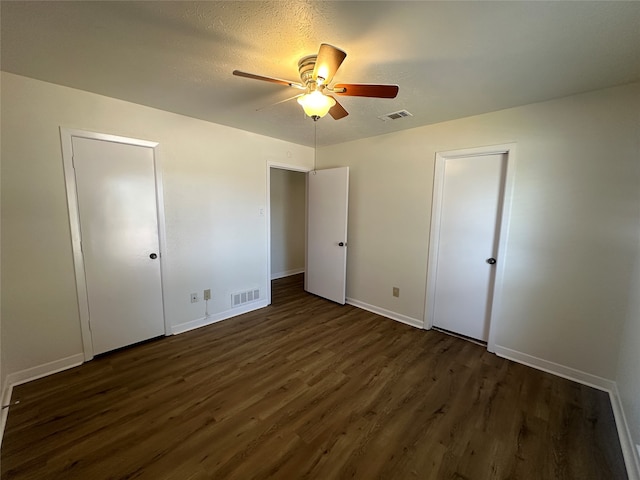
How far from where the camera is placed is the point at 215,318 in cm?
326

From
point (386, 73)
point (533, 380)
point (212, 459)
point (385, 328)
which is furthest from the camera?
point (385, 328)

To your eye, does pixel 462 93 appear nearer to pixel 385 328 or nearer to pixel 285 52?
pixel 285 52

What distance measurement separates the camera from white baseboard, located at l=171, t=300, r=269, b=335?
297 cm

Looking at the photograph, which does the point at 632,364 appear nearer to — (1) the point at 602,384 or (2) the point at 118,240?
(1) the point at 602,384

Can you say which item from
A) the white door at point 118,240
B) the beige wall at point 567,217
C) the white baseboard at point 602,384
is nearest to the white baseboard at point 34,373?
the white door at point 118,240

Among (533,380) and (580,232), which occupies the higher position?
(580,232)

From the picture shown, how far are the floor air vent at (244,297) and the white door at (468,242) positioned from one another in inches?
93.0

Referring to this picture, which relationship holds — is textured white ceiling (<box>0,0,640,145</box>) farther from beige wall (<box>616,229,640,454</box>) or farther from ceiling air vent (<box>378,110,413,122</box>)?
beige wall (<box>616,229,640,454</box>)

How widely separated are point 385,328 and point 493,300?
3.94ft

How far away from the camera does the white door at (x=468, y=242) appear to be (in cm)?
266

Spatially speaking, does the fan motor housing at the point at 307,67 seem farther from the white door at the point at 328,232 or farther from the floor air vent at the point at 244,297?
the floor air vent at the point at 244,297

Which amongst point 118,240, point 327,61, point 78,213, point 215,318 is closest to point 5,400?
point 118,240

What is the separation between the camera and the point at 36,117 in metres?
2.03

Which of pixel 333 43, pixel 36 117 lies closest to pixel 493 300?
pixel 333 43
